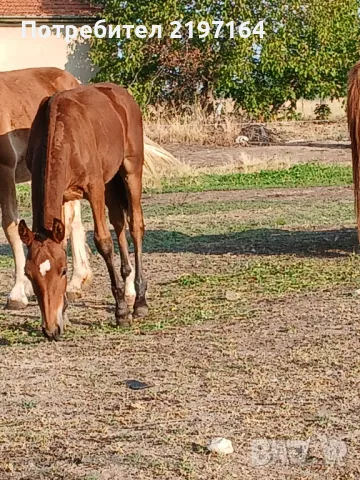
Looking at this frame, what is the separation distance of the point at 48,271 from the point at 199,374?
127cm

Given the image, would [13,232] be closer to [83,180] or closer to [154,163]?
[83,180]

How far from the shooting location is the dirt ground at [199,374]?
4375mm

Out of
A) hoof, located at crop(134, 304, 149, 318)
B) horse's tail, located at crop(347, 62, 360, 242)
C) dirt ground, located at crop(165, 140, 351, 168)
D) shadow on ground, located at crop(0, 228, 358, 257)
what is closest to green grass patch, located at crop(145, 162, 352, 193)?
dirt ground, located at crop(165, 140, 351, 168)

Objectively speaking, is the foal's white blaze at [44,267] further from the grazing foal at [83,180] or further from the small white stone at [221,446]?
the small white stone at [221,446]

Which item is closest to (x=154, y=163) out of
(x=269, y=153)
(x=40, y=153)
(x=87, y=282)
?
(x=87, y=282)

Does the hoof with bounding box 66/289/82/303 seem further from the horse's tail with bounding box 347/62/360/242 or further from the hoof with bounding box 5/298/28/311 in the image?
the horse's tail with bounding box 347/62/360/242

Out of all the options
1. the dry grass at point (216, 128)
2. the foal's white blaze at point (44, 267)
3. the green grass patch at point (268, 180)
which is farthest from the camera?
the dry grass at point (216, 128)

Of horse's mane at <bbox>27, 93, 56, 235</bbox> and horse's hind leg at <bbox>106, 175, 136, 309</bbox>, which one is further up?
horse's mane at <bbox>27, 93, 56, 235</bbox>

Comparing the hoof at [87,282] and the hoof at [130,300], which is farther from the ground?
the hoof at [130,300]

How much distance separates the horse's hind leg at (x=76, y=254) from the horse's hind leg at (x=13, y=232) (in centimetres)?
40

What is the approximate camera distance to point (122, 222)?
8.35 m

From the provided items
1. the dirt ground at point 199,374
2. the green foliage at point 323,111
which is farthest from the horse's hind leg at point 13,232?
the green foliage at point 323,111

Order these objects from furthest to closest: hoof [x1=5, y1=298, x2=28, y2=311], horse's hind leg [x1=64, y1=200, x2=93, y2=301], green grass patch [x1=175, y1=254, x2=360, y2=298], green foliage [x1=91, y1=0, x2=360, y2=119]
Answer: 1. green foliage [x1=91, y1=0, x2=360, y2=119]
2. horse's hind leg [x1=64, y1=200, x2=93, y2=301]
3. green grass patch [x1=175, y1=254, x2=360, y2=298]
4. hoof [x1=5, y1=298, x2=28, y2=311]

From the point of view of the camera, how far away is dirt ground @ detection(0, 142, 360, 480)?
4.38 m
